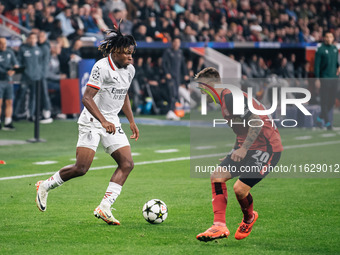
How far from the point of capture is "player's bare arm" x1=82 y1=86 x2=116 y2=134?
775cm

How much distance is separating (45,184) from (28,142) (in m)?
Answer: 8.16

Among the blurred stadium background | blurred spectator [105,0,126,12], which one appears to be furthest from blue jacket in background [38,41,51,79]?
blurred spectator [105,0,126,12]

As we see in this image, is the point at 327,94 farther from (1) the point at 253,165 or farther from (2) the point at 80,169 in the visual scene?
(1) the point at 253,165

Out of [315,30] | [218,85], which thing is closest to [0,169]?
[218,85]

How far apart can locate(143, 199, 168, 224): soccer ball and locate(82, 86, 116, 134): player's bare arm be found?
980 millimetres

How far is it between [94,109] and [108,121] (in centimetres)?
29

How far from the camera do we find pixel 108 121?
8.04 meters

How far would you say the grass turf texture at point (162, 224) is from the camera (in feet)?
22.7

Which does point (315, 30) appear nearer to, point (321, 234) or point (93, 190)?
point (93, 190)

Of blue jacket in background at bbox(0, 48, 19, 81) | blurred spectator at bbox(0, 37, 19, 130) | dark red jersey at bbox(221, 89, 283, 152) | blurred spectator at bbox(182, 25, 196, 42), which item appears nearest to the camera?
dark red jersey at bbox(221, 89, 283, 152)

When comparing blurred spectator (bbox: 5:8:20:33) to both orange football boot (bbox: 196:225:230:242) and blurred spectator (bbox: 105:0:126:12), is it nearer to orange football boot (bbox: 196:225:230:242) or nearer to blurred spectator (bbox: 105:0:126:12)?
blurred spectator (bbox: 105:0:126:12)

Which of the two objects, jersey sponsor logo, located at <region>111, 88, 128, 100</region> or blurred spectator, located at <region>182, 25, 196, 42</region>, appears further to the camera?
blurred spectator, located at <region>182, 25, 196, 42</region>

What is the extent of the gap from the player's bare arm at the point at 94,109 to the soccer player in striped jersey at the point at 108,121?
2cm

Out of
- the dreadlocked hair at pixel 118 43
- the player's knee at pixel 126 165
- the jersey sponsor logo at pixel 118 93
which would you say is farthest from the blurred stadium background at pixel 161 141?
the dreadlocked hair at pixel 118 43
